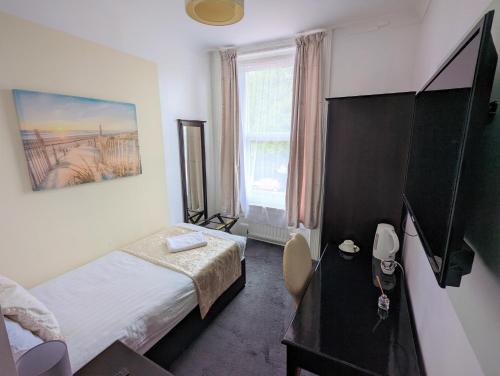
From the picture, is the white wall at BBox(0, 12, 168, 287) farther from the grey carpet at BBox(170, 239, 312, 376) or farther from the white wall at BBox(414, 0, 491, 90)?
the white wall at BBox(414, 0, 491, 90)

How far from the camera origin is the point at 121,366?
1.00 metres

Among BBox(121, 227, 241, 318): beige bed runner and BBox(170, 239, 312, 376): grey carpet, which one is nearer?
BBox(170, 239, 312, 376): grey carpet

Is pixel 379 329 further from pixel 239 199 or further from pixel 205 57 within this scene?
pixel 205 57

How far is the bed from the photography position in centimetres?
134

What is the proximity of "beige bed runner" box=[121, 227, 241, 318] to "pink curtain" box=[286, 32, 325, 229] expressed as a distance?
1.07m

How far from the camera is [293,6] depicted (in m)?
2.18

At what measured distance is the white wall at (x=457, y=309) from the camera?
552 millimetres

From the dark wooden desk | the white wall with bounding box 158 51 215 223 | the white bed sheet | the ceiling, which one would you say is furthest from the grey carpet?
the ceiling

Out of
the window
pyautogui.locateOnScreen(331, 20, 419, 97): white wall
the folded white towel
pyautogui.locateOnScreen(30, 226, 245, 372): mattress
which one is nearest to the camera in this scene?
pyautogui.locateOnScreen(30, 226, 245, 372): mattress

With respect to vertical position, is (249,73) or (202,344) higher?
(249,73)

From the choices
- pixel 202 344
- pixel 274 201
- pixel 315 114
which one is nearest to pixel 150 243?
pixel 202 344

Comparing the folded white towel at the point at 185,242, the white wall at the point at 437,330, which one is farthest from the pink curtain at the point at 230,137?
the white wall at the point at 437,330

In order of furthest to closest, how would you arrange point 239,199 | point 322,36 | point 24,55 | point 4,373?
point 239,199, point 322,36, point 24,55, point 4,373

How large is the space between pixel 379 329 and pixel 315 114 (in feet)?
7.31
